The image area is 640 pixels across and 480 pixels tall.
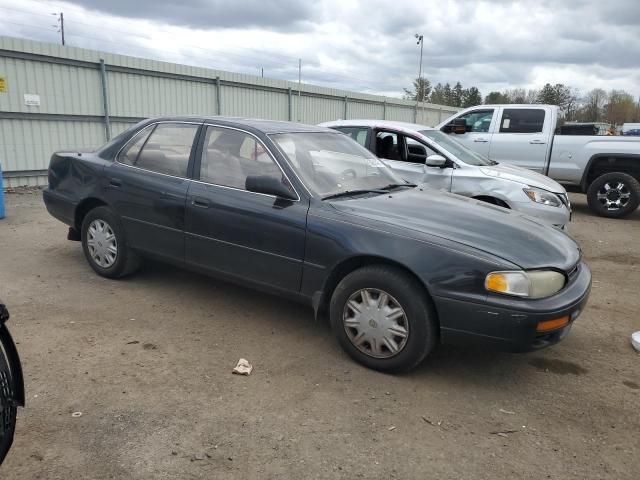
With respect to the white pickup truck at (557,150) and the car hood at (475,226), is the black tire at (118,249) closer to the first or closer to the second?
the car hood at (475,226)

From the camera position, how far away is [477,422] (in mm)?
2973

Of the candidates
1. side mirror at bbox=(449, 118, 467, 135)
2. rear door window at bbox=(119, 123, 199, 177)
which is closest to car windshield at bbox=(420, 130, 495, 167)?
side mirror at bbox=(449, 118, 467, 135)

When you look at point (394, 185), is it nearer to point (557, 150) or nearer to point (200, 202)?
point (200, 202)

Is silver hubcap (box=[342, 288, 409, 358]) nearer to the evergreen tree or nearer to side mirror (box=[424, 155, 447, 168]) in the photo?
side mirror (box=[424, 155, 447, 168])

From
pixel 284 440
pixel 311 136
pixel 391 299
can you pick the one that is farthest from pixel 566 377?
pixel 311 136

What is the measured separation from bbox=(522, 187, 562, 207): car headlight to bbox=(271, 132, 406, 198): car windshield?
2.56m

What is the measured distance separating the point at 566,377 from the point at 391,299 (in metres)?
1.36

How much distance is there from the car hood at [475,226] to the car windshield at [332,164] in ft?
0.80

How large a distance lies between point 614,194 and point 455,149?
14.4ft

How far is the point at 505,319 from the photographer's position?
3029 millimetres

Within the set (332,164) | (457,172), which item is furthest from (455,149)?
(332,164)

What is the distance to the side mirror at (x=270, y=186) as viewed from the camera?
374 centimetres

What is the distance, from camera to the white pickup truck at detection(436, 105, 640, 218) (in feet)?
30.6

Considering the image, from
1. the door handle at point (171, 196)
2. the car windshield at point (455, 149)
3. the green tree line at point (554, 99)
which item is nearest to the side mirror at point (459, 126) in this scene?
the car windshield at point (455, 149)
